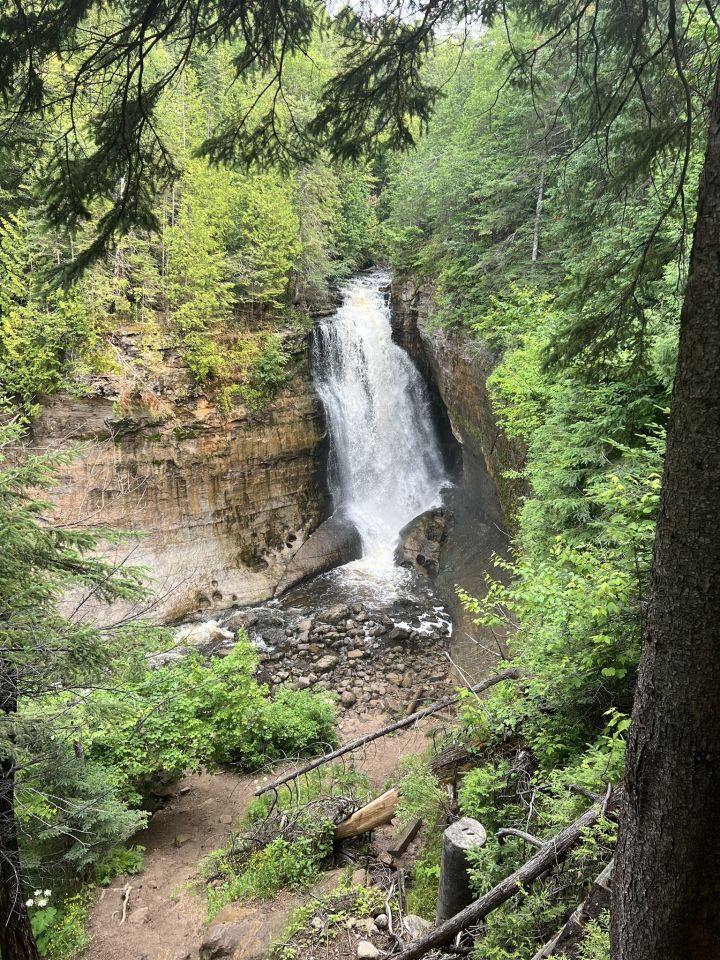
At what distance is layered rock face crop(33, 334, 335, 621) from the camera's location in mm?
12266

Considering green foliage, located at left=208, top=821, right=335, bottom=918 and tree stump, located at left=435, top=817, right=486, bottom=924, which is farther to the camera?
green foliage, located at left=208, top=821, right=335, bottom=918

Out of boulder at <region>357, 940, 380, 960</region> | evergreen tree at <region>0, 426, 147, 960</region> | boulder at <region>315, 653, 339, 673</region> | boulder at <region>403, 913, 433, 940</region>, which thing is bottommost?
boulder at <region>315, 653, 339, 673</region>

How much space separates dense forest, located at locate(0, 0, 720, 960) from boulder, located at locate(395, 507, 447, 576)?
4.38 m

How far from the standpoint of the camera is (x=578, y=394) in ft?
22.4

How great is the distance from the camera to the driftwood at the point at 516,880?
296cm

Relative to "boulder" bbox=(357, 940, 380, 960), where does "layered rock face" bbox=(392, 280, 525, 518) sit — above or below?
above

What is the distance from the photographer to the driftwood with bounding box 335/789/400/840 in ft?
19.4

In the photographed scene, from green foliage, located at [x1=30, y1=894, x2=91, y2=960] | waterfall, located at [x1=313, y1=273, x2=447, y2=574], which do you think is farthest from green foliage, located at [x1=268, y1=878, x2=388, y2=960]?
waterfall, located at [x1=313, y1=273, x2=447, y2=574]

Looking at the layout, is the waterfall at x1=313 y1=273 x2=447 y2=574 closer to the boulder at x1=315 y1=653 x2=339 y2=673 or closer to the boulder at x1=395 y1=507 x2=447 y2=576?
the boulder at x1=395 y1=507 x2=447 y2=576

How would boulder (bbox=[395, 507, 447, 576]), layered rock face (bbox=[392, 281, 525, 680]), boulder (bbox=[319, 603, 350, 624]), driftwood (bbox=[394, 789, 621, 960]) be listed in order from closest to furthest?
driftwood (bbox=[394, 789, 621, 960]) < layered rock face (bbox=[392, 281, 525, 680]) < boulder (bbox=[319, 603, 350, 624]) < boulder (bbox=[395, 507, 447, 576])

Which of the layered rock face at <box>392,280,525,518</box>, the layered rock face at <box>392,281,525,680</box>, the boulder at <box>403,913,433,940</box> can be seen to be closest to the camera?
the boulder at <box>403,913,433,940</box>

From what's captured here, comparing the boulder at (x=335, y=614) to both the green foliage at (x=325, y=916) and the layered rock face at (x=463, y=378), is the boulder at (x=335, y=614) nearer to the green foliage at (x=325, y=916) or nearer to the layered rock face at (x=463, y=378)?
the layered rock face at (x=463, y=378)

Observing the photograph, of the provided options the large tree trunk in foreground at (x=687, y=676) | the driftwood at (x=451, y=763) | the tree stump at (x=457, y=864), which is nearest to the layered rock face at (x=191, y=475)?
the driftwood at (x=451, y=763)

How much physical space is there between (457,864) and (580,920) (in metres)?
1.16
